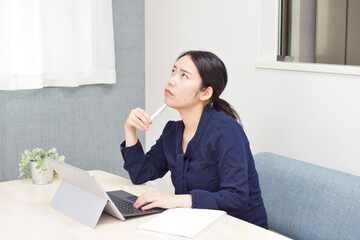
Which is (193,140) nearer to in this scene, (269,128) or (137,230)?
(137,230)

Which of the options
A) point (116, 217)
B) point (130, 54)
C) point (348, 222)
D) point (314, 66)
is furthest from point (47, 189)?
point (130, 54)

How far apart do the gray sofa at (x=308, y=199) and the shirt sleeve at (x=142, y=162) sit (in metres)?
0.43

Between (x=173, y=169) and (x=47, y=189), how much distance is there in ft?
1.44

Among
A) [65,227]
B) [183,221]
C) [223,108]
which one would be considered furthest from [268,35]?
[65,227]

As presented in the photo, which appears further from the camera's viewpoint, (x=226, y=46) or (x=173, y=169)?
(x=226, y=46)

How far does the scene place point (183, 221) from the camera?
1.36m

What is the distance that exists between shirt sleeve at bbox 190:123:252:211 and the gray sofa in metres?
0.33

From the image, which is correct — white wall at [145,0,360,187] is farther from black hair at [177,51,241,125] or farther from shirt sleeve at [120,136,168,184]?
shirt sleeve at [120,136,168,184]

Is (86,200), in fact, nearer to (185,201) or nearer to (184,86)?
(185,201)

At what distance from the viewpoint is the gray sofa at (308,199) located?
1.67 metres

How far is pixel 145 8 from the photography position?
3.07 m

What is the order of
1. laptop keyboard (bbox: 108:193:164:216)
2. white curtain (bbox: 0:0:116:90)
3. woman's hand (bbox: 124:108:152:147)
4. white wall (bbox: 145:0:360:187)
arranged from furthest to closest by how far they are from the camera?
white curtain (bbox: 0:0:116:90)
white wall (bbox: 145:0:360:187)
woman's hand (bbox: 124:108:152:147)
laptop keyboard (bbox: 108:193:164:216)

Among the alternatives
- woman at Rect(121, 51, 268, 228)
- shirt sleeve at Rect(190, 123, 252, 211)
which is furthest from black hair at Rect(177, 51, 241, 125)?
shirt sleeve at Rect(190, 123, 252, 211)

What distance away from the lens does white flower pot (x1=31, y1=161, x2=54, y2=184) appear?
1.81 meters
